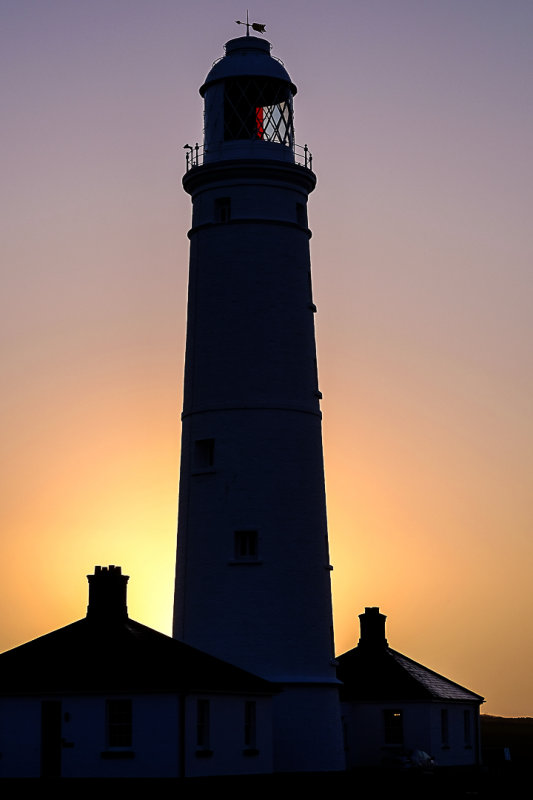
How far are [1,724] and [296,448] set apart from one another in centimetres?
1212

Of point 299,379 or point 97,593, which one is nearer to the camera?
point 97,593

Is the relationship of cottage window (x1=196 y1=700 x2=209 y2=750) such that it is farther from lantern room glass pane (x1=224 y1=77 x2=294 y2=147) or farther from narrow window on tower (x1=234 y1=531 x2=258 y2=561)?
lantern room glass pane (x1=224 y1=77 x2=294 y2=147)

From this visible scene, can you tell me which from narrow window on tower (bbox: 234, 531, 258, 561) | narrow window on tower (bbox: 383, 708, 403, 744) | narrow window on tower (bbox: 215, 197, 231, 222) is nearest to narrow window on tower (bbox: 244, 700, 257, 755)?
narrow window on tower (bbox: 234, 531, 258, 561)

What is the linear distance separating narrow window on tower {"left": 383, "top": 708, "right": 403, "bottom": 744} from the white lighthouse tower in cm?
763

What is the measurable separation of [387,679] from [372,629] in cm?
298

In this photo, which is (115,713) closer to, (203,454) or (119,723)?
(119,723)

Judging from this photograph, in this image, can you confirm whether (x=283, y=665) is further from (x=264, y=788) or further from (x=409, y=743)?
(x=409, y=743)

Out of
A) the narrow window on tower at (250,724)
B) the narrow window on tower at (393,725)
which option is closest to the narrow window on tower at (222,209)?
the narrow window on tower at (250,724)

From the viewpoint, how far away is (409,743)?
5688 cm

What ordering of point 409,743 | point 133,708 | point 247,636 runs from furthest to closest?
point 409,743 < point 247,636 < point 133,708

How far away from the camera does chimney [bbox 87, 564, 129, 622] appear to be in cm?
4697

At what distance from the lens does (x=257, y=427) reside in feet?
163

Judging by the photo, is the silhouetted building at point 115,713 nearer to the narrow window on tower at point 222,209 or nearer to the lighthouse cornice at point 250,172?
the narrow window on tower at point 222,209

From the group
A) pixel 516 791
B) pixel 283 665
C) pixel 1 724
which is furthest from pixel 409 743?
pixel 1 724
